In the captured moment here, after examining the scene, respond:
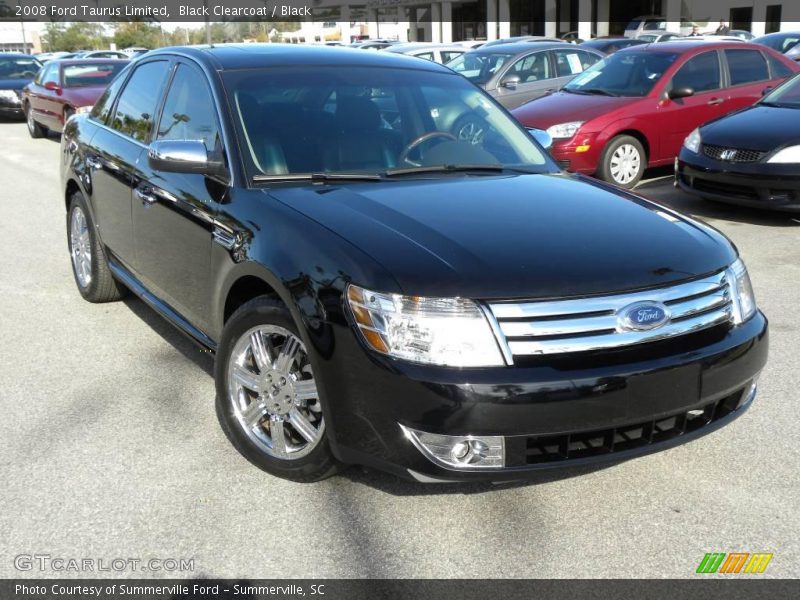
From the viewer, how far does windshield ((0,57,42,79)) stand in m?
21.6

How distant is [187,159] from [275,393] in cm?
110

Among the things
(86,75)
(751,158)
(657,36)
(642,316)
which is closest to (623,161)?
(751,158)

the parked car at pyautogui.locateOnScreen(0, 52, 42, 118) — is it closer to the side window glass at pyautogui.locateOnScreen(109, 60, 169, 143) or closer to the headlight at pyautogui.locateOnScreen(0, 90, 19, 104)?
the headlight at pyautogui.locateOnScreen(0, 90, 19, 104)

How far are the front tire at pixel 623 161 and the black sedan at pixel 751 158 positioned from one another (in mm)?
1037

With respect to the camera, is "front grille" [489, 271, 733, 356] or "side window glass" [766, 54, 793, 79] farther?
"side window glass" [766, 54, 793, 79]

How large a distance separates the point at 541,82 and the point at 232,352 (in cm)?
1054

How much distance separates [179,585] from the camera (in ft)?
9.26

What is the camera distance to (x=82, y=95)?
50.1ft

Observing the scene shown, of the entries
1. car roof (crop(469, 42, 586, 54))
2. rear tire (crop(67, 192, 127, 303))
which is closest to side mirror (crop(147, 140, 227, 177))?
rear tire (crop(67, 192, 127, 303))

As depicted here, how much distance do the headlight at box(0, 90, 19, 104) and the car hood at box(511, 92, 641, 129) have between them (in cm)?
1461

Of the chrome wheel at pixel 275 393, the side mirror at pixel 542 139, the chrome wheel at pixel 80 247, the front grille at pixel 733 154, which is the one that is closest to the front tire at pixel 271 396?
the chrome wheel at pixel 275 393

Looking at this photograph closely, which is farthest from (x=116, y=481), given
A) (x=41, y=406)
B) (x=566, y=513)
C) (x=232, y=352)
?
(x=566, y=513)

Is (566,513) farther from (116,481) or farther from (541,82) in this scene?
(541,82)

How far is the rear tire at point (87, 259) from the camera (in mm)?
5602
